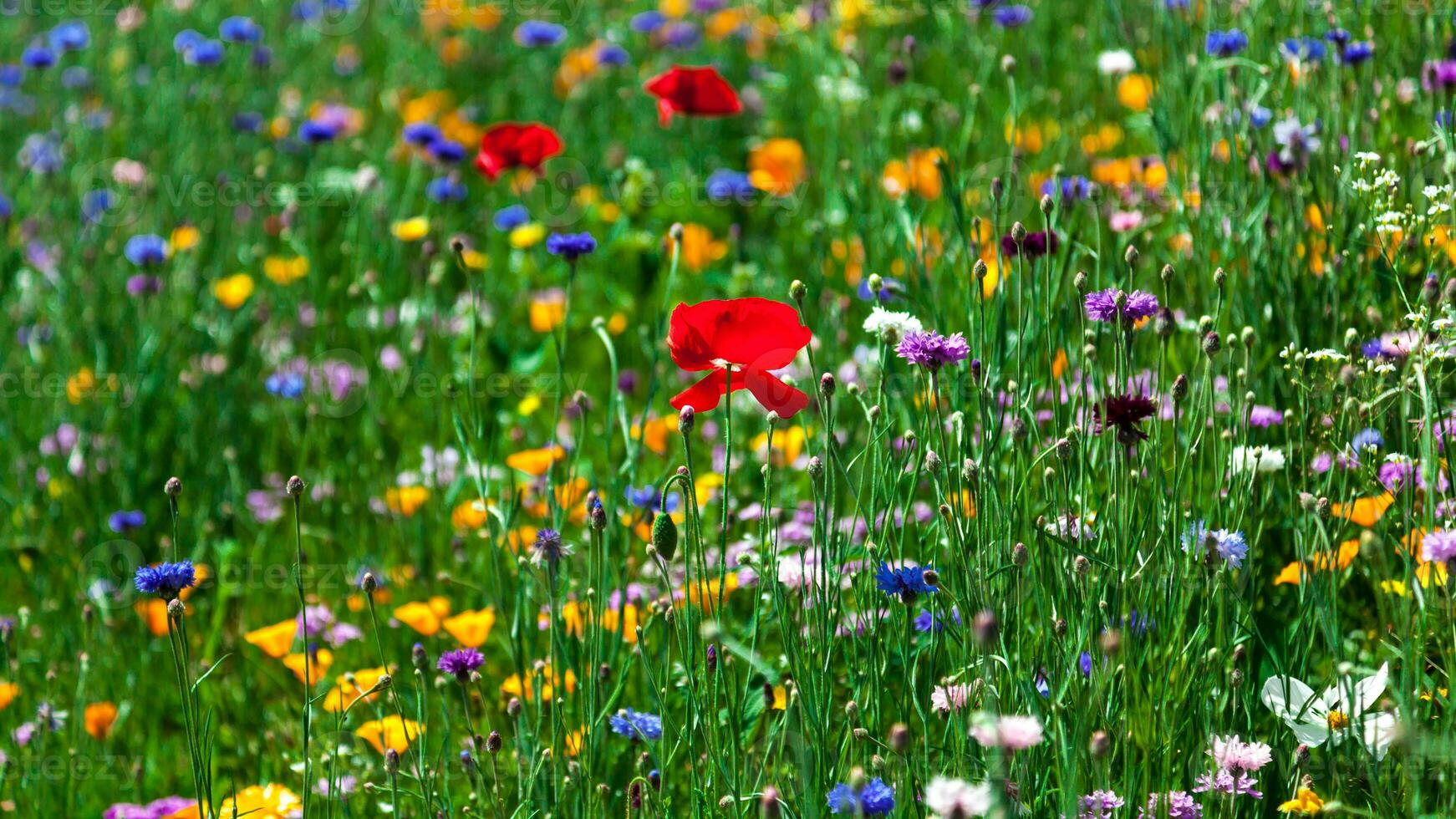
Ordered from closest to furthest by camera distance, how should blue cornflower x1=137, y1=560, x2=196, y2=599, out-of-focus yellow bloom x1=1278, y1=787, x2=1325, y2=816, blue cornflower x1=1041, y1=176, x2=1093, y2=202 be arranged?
out-of-focus yellow bloom x1=1278, y1=787, x2=1325, y2=816 → blue cornflower x1=137, y1=560, x2=196, y2=599 → blue cornflower x1=1041, y1=176, x2=1093, y2=202

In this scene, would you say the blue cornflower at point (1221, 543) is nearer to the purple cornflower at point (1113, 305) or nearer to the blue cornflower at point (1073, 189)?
the purple cornflower at point (1113, 305)

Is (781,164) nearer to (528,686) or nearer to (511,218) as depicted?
(511,218)

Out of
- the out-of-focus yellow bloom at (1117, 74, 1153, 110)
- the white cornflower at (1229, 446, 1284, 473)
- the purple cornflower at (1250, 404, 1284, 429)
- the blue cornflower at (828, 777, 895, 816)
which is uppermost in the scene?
the out-of-focus yellow bloom at (1117, 74, 1153, 110)

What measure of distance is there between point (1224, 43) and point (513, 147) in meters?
1.39

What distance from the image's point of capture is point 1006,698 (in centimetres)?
144

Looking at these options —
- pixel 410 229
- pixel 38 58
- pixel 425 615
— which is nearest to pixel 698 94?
pixel 410 229

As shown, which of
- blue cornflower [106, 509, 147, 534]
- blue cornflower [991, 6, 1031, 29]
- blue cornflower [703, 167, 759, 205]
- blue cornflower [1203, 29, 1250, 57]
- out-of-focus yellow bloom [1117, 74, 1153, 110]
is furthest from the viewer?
out-of-focus yellow bloom [1117, 74, 1153, 110]

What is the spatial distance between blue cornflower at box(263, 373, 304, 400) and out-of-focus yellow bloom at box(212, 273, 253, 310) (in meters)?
0.44

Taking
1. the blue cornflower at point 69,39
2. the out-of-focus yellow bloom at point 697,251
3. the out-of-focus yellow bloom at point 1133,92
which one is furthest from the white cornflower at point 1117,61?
the blue cornflower at point 69,39

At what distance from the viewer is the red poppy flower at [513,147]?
267 cm

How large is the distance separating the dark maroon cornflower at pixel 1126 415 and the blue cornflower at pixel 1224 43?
1.29 meters

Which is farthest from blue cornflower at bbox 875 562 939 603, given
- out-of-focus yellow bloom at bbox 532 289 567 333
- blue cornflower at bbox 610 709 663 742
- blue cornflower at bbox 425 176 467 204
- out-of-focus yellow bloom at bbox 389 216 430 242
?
blue cornflower at bbox 425 176 467 204

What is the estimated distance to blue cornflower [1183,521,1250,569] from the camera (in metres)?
1.45

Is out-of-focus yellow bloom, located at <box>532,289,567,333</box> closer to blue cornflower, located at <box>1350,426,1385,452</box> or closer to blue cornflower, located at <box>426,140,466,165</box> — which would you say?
blue cornflower, located at <box>426,140,466,165</box>
